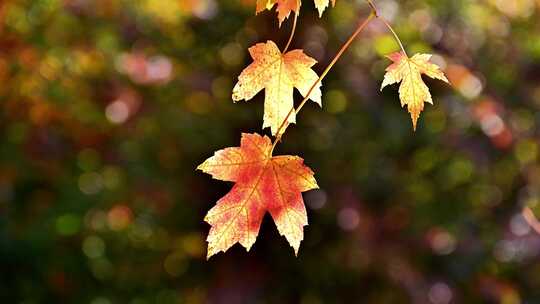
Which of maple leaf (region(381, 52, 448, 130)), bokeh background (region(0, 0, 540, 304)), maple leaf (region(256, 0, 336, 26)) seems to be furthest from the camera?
bokeh background (region(0, 0, 540, 304))

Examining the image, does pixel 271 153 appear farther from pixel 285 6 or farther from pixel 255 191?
pixel 285 6

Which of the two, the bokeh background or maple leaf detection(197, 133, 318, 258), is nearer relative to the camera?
maple leaf detection(197, 133, 318, 258)

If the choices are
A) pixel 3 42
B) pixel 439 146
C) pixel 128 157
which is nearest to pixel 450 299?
pixel 439 146

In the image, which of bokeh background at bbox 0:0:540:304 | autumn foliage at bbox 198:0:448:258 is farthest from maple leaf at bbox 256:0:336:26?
bokeh background at bbox 0:0:540:304

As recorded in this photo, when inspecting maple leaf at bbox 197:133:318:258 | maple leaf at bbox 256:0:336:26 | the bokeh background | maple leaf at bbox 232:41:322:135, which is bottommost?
the bokeh background

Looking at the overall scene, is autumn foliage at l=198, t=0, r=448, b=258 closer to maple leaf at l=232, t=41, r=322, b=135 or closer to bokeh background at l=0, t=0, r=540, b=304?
maple leaf at l=232, t=41, r=322, b=135

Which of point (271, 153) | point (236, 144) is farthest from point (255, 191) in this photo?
point (236, 144)

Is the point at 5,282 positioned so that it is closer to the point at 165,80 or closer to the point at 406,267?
the point at 165,80
